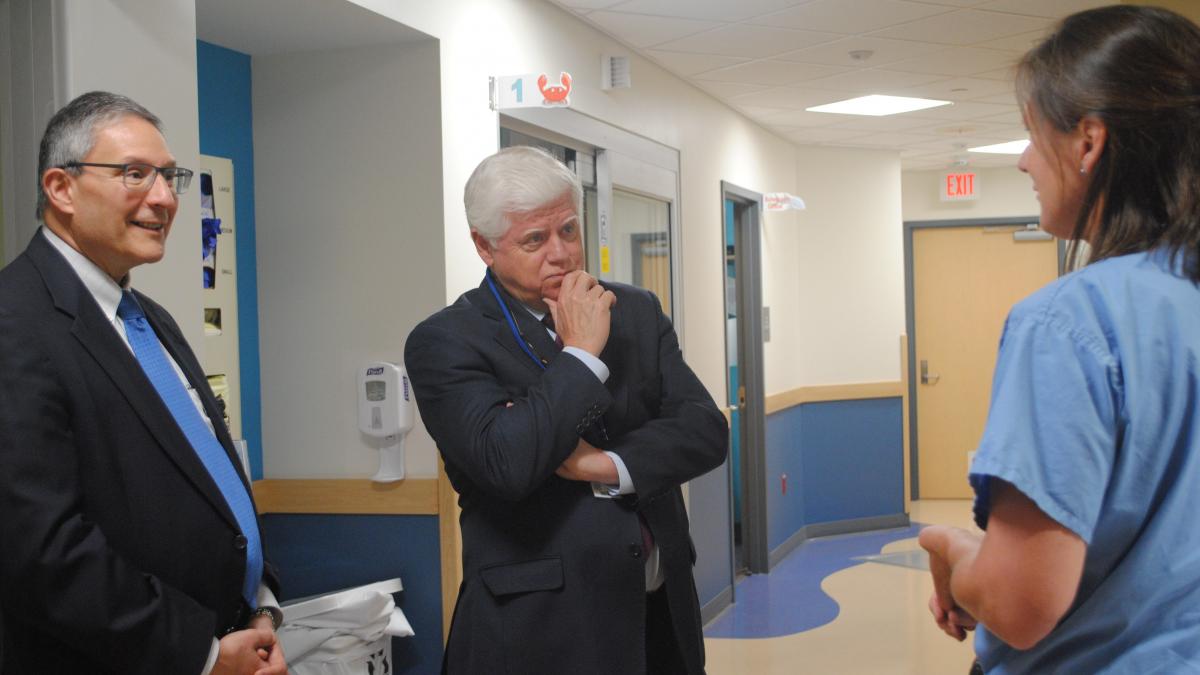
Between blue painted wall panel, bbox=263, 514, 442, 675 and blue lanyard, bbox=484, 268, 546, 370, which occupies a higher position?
blue lanyard, bbox=484, 268, 546, 370

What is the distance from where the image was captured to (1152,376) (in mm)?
914

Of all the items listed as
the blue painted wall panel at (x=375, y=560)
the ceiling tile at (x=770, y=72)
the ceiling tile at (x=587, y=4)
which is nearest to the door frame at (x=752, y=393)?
the ceiling tile at (x=770, y=72)

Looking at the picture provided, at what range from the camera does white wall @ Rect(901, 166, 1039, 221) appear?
338 inches

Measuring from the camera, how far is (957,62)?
16.5 ft

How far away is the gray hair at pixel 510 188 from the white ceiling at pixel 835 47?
7.35 ft

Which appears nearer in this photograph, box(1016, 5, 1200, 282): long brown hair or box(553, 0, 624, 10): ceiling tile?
box(1016, 5, 1200, 282): long brown hair

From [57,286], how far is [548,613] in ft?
2.88

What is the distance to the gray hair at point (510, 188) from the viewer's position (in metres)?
1.78

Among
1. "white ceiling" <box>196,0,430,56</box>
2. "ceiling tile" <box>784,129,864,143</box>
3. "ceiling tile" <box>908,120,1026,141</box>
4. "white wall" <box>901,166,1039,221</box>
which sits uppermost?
"ceiling tile" <box>784,129,864,143</box>

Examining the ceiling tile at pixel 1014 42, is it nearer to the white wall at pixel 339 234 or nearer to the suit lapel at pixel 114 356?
the white wall at pixel 339 234

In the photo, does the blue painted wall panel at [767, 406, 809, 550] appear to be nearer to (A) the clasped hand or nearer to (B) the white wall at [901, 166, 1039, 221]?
(B) the white wall at [901, 166, 1039, 221]

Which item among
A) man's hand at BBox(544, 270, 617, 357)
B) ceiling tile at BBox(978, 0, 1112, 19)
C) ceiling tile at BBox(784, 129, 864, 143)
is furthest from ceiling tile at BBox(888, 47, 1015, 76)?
man's hand at BBox(544, 270, 617, 357)

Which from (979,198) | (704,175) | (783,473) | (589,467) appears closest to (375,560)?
(589,467)

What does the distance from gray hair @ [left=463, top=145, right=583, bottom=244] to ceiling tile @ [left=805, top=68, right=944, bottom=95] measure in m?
3.75
